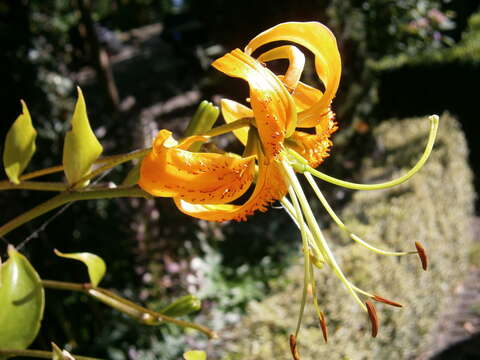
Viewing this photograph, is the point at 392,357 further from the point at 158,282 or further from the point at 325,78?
the point at 325,78

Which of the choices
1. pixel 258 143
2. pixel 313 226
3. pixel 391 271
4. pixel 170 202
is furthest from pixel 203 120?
pixel 170 202

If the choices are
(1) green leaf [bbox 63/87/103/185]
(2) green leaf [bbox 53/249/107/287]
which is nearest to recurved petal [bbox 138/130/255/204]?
(1) green leaf [bbox 63/87/103/185]

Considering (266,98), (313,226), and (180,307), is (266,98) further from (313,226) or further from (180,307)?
(180,307)

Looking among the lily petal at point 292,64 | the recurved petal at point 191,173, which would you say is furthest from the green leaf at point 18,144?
the lily petal at point 292,64

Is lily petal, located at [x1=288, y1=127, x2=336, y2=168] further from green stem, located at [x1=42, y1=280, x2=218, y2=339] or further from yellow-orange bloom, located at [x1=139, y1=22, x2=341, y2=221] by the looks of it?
green stem, located at [x1=42, y1=280, x2=218, y2=339]

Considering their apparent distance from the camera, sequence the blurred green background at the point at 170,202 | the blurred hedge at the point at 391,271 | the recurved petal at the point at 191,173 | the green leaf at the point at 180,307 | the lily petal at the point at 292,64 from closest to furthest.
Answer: the recurved petal at the point at 191,173
the lily petal at the point at 292,64
the green leaf at the point at 180,307
the blurred hedge at the point at 391,271
the blurred green background at the point at 170,202

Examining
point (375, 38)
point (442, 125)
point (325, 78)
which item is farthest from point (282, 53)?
point (442, 125)

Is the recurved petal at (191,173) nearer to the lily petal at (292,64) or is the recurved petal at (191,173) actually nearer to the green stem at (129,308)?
the lily petal at (292,64)
